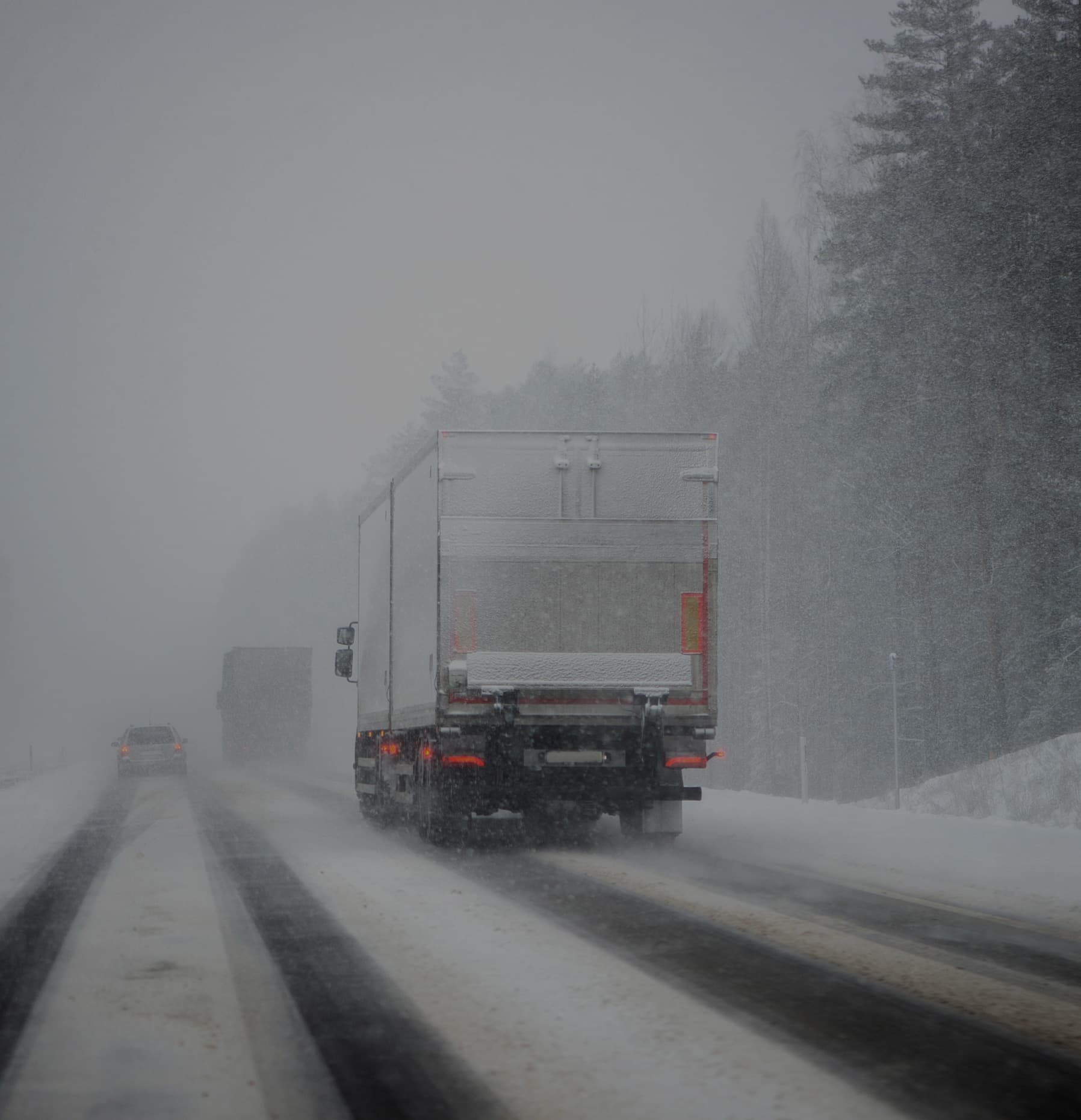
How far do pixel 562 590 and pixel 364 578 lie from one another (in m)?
5.92

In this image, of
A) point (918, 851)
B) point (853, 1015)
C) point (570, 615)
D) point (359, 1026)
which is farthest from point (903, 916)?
point (570, 615)

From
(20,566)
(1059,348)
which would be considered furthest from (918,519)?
(20,566)

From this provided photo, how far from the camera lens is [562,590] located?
38.0ft

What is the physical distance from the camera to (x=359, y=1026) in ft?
17.0

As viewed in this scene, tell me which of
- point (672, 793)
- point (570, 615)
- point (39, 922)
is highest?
point (570, 615)

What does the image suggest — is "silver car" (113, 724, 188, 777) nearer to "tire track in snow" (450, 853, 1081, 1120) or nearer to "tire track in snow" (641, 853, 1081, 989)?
"tire track in snow" (641, 853, 1081, 989)

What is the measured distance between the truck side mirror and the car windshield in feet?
63.7

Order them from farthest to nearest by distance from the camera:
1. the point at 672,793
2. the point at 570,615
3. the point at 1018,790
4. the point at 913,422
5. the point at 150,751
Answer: the point at 150,751 → the point at 913,422 → the point at 1018,790 → the point at 672,793 → the point at 570,615

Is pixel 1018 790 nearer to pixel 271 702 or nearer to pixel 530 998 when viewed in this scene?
pixel 530 998

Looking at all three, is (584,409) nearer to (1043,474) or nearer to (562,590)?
(1043,474)

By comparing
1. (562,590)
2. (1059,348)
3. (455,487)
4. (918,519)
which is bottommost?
(562,590)

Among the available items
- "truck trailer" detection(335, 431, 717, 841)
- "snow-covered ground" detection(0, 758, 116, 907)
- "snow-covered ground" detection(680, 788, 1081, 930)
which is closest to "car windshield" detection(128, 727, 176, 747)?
"snow-covered ground" detection(0, 758, 116, 907)

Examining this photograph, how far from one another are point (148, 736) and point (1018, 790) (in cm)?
2687

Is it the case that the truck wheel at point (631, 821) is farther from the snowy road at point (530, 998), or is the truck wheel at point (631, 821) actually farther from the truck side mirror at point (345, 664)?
the truck side mirror at point (345, 664)
